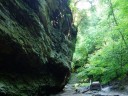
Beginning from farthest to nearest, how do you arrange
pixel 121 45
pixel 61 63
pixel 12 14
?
1. pixel 121 45
2. pixel 61 63
3. pixel 12 14

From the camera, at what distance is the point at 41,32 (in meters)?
12.4

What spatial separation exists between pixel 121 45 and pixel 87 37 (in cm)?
1653

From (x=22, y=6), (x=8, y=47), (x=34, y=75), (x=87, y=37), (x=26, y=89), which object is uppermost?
(x=87, y=37)

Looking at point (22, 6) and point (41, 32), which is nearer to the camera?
point (22, 6)

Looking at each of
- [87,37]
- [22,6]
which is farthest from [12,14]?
[87,37]

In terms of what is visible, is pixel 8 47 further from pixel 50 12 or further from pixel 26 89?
pixel 50 12

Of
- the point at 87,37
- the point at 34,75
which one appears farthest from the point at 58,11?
the point at 87,37

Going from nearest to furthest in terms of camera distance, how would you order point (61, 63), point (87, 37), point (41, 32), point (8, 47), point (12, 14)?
point (8, 47)
point (12, 14)
point (41, 32)
point (61, 63)
point (87, 37)

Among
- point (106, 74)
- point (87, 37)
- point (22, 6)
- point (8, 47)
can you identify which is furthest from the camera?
point (87, 37)

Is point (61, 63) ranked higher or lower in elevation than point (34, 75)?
higher

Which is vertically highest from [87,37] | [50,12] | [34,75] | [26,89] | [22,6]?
[87,37]

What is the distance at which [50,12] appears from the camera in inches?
657

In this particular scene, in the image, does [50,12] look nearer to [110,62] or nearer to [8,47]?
[110,62]

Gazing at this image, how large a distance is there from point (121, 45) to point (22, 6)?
1039 centimetres
